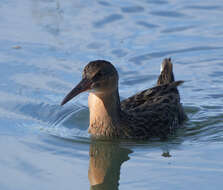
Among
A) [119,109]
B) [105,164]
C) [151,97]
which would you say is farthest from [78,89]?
[151,97]

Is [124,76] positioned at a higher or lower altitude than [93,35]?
lower

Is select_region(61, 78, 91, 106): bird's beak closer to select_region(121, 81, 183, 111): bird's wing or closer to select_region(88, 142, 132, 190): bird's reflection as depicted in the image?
select_region(88, 142, 132, 190): bird's reflection

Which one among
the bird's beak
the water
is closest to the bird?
the bird's beak

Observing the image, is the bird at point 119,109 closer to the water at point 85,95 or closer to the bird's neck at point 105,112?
the bird's neck at point 105,112

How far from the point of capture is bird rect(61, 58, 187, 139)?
9.19 metres

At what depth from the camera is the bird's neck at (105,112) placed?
376 inches

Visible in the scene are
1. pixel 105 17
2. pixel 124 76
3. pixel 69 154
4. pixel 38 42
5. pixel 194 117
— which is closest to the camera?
pixel 69 154

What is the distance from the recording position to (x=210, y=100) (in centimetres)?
1134

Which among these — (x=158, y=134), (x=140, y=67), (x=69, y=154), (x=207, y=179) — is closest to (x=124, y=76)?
(x=140, y=67)

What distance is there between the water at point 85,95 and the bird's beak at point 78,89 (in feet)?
2.59

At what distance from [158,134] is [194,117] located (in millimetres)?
1292

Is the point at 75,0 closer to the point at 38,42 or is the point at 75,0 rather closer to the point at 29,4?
the point at 29,4

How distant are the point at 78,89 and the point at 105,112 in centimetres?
79

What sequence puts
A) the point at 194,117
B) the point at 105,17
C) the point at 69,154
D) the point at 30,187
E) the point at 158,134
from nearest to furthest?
the point at 30,187 < the point at 69,154 < the point at 158,134 < the point at 194,117 < the point at 105,17
